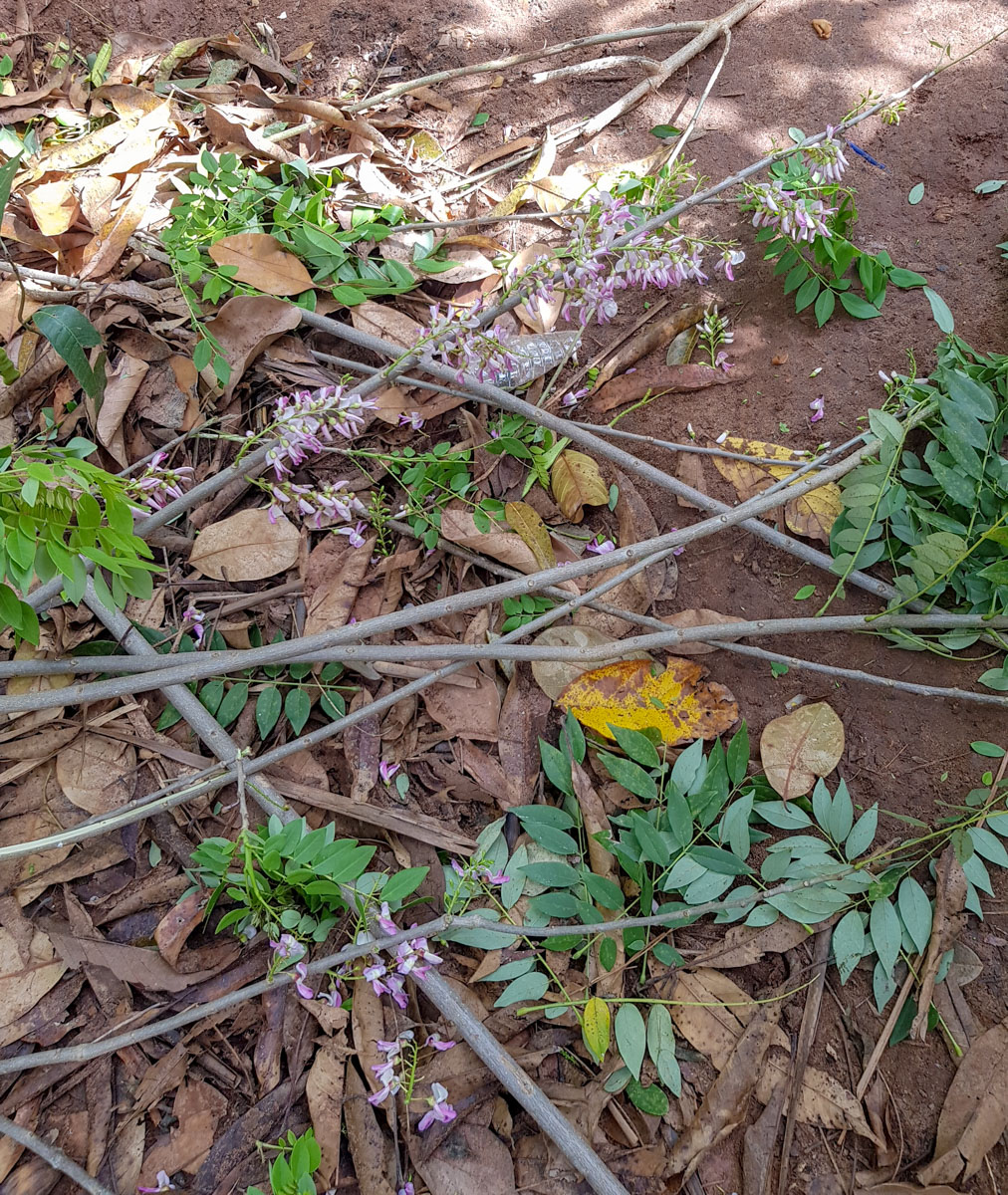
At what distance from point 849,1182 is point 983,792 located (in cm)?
94

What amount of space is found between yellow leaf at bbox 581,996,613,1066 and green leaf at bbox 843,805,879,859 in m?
0.71

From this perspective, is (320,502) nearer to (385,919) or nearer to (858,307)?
(385,919)

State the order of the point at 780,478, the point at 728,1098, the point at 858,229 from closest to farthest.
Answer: the point at 728,1098 < the point at 780,478 < the point at 858,229

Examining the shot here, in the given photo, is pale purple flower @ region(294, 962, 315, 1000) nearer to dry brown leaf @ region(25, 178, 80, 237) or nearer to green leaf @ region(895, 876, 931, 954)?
green leaf @ region(895, 876, 931, 954)

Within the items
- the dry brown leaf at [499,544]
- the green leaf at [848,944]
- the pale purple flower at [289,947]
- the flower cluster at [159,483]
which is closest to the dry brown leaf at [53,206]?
the flower cluster at [159,483]

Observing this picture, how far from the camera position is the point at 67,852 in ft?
6.57

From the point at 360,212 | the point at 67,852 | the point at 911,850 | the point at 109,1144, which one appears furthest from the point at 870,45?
the point at 109,1144

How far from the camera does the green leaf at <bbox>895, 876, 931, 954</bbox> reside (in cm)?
185

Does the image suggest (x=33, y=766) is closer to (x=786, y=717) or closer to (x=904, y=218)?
(x=786, y=717)

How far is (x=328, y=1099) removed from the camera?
71.1 inches

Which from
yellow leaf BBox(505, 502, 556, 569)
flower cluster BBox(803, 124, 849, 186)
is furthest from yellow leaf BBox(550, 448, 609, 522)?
flower cluster BBox(803, 124, 849, 186)

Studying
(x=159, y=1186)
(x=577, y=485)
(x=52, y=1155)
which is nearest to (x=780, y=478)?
(x=577, y=485)

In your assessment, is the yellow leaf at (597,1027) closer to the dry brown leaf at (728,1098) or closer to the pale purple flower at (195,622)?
the dry brown leaf at (728,1098)

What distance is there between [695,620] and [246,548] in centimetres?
129
